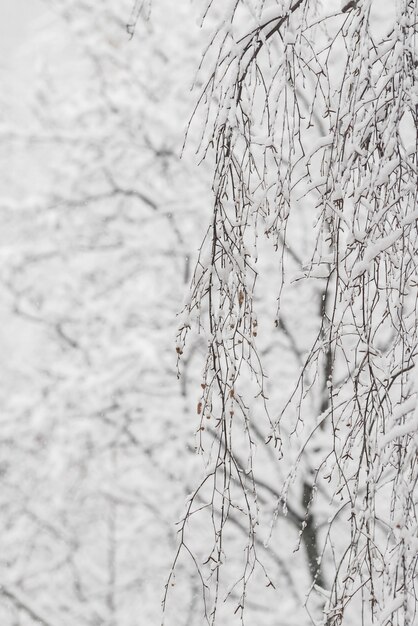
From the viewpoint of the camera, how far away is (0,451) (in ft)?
27.9

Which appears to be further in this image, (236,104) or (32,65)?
(32,65)

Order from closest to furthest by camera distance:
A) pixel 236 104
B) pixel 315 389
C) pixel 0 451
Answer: pixel 236 104, pixel 315 389, pixel 0 451

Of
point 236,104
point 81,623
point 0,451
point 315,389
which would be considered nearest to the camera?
point 236,104

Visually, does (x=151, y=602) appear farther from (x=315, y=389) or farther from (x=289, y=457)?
(x=315, y=389)

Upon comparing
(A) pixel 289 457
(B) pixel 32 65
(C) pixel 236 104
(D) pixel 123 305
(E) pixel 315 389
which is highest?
(B) pixel 32 65

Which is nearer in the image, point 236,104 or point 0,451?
point 236,104

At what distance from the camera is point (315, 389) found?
685 cm

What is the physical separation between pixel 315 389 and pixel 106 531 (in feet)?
10.4

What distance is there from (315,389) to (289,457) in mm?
647

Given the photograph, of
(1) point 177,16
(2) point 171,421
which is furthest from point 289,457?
(1) point 177,16

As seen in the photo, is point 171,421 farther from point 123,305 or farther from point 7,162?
point 7,162

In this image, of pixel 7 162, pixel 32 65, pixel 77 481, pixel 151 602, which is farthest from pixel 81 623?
pixel 32 65

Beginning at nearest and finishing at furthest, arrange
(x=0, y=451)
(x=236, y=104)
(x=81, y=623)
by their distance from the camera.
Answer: (x=236, y=104), (x=81, y=623), (x=0, y=451)

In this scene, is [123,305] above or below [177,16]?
below
